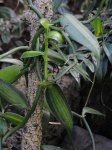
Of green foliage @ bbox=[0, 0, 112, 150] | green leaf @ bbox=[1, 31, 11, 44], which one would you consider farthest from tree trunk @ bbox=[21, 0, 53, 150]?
green leaf @ bbox=[1, 31, 11, 44]

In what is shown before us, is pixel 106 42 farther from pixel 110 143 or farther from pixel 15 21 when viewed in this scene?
pixel 15 21

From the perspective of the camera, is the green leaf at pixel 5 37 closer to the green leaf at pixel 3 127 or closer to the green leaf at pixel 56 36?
the green leaf at pixel 3 127

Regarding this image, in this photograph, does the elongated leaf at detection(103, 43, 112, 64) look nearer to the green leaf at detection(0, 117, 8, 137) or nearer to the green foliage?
the green foliage

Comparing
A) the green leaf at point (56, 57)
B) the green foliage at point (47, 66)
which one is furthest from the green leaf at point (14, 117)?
the green leaf at point (56, 57)

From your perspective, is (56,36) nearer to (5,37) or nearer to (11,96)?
(11,96)

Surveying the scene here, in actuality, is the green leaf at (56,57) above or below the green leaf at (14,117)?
above

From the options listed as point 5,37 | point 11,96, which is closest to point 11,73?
point 11,96
